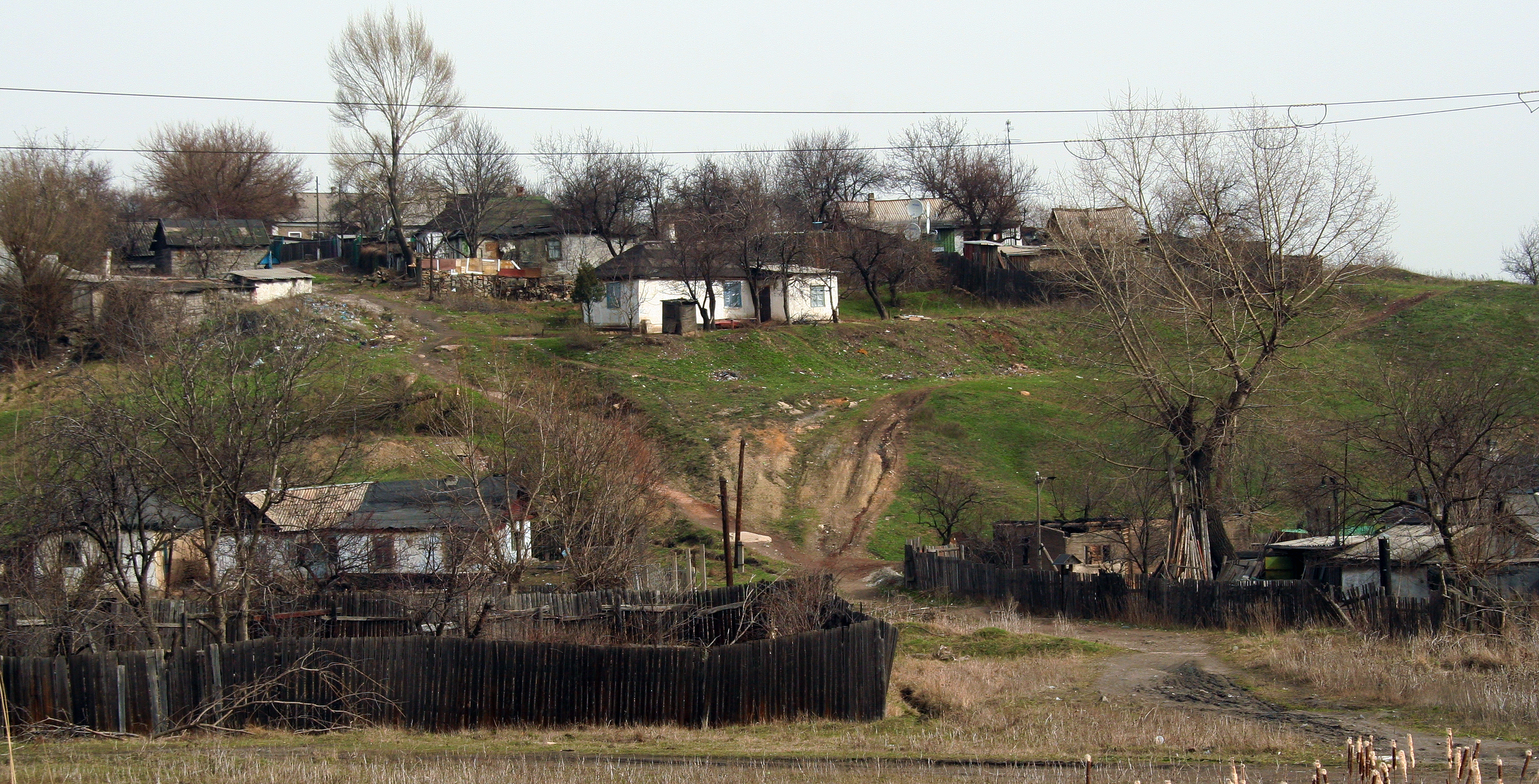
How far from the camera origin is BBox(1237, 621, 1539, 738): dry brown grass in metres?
12.9

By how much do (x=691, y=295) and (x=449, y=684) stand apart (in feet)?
116

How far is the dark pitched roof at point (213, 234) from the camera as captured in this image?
57844 millimetres

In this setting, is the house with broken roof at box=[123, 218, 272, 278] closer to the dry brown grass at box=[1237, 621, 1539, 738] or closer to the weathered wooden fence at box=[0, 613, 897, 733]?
the weathered wooden fence at box=[0, 613, 897, 733]

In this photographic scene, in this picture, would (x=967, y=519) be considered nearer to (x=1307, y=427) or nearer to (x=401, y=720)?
(x=1307, y=427)

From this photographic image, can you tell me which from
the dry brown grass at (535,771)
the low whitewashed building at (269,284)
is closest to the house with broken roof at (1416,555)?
the dry brown grass at (535,771)

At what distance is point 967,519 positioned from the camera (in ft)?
109

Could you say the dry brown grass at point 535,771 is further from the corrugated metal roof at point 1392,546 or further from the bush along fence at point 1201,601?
the corrugated metal roof at point 1392,546

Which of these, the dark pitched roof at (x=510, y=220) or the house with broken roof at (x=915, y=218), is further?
the house with broken roof at (x=915, y=218)

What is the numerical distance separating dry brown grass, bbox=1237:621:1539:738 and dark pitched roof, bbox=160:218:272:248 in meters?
55.5

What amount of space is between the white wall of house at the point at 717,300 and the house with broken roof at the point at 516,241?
9750mm

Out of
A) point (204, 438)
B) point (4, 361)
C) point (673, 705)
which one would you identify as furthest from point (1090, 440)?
point (4, 361)

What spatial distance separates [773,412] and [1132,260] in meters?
16.4

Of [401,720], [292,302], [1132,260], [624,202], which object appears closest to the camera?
[401,720]

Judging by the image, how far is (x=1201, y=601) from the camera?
72.1ft
